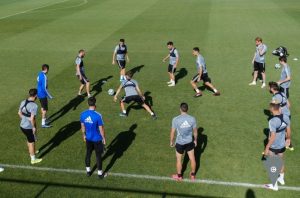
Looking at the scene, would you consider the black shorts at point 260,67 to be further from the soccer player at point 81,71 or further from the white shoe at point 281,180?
the white shoe at point 281,180

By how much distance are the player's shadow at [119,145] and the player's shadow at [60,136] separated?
5.68ft

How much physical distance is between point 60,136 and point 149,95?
4.98 metres

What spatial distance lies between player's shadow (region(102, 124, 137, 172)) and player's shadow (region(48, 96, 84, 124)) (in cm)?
305

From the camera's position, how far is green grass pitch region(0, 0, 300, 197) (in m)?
10.1

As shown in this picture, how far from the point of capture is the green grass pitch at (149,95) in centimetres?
1009

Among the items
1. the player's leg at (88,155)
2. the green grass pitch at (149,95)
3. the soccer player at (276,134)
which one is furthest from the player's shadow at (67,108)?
the soccer player at (276,134)

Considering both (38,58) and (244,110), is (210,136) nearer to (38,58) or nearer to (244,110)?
(244,110)

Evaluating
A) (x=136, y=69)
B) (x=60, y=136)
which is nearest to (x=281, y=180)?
(x=60, y=136)

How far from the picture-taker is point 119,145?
39.4ft

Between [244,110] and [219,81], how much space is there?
142 inches

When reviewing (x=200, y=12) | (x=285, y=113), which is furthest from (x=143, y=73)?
(x=200, y=12)

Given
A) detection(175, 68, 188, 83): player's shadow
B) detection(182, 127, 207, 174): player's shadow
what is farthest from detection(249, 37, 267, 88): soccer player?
detection(182, 127, 207, 174): player's shadow

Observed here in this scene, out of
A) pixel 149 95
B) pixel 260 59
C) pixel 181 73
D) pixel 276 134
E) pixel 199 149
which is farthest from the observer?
pixel 181 73

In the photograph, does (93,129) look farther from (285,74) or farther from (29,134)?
(285,74)
